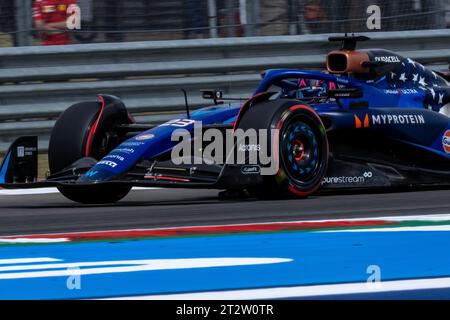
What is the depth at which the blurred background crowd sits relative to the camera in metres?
10.1

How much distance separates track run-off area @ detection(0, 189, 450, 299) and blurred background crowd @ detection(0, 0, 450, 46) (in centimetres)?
387

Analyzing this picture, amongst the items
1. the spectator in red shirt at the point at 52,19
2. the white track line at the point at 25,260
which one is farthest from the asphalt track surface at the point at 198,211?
the spectator in red shirt at the point at 52,19

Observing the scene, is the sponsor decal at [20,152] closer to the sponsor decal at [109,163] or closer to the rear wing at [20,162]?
the rear wing at [20,162]

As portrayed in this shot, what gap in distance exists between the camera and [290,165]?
23.8 ft

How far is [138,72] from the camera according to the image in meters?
10.5

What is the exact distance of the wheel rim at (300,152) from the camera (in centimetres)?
722

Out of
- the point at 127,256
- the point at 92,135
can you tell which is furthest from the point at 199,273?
the point at 92,135

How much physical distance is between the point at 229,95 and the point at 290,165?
363 centimetres

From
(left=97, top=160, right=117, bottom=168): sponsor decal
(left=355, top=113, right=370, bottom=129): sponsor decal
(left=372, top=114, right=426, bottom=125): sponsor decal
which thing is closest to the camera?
(left=97, top=160, right=117, bottom=168): sponsor decal

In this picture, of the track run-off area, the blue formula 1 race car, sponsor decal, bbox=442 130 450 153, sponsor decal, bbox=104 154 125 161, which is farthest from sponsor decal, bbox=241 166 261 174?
sponsor decal, bbox=442 130 450 153

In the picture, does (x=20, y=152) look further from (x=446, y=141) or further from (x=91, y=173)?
(x=446, y=141)

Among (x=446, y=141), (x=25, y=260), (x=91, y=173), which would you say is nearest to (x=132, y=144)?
(x=91, y=173)

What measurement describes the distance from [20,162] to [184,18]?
353 centimetres

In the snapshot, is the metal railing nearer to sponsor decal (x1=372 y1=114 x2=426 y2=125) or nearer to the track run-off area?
sponsor decal (x1=372 y1=114 x2=426 y2=125)
